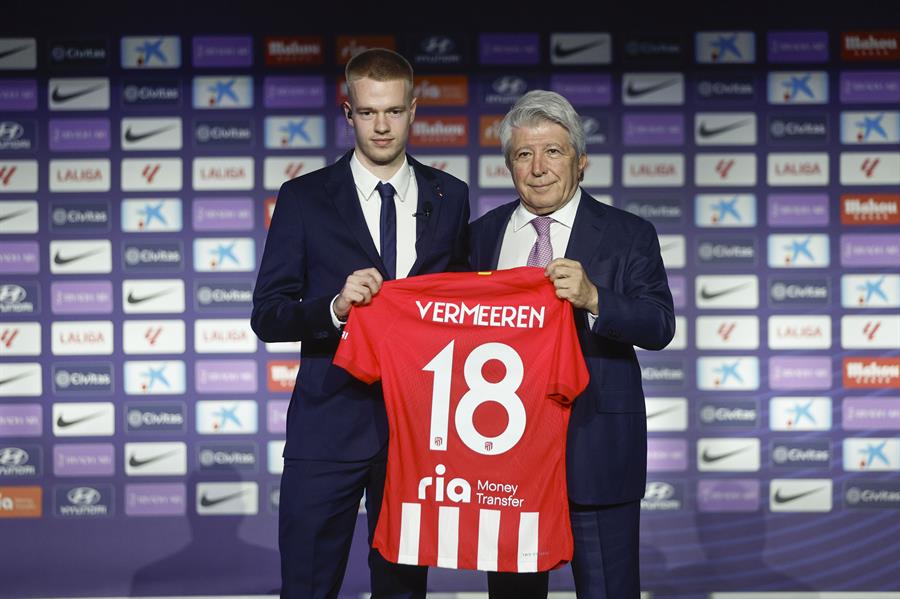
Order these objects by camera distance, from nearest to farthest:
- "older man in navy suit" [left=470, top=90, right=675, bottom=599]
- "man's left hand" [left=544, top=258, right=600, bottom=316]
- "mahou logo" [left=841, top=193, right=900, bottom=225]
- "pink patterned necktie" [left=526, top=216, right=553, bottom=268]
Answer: "man's left hand" [left=544, top=258, right=600, bottom=316] → "older man in navy suit" [left=470, top=90, right=675, bottom=599] → "pink patterned necktie" [left=526, top=216, right=553, bottom=268] → "mahou logo" [left=841, top=193, right=900, bottom=225]

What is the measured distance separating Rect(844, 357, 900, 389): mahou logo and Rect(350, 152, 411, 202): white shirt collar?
2523mm

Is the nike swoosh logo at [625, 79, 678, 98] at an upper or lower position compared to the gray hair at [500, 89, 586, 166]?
upper

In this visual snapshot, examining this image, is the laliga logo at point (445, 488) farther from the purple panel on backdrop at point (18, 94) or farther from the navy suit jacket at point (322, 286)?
the purple panel on backdrop at point (18, 94)

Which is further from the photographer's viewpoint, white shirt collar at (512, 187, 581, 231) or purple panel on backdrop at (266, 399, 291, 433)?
purple panel on backdrop at (266, 399, 291, 433)

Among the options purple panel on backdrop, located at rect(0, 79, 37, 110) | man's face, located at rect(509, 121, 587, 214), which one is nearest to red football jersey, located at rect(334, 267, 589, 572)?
man's face, located at rect(509, 121, 587, 214)

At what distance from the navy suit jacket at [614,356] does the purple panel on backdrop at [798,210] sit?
1.90 m

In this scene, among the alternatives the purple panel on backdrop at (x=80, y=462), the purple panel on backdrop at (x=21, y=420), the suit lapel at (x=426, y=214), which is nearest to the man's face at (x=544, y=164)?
the suit lapel at (x=426, y=214)

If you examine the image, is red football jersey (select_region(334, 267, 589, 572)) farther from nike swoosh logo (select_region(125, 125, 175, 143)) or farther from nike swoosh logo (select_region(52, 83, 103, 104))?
nike swoosh logo (select_region(52, 83, 103, 104))

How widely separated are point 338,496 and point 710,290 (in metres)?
2.28

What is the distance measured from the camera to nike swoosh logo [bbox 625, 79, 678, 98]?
3705 millimetres

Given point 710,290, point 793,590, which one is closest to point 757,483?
point 793,590

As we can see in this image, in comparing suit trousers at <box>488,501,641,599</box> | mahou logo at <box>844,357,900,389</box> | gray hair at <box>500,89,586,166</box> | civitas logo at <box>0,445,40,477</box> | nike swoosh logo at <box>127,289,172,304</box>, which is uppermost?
gray hair at <box>500,89,586,166</box>

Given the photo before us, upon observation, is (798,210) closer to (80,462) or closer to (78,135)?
(78,135)

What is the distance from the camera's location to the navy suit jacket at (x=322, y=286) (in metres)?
1.97
